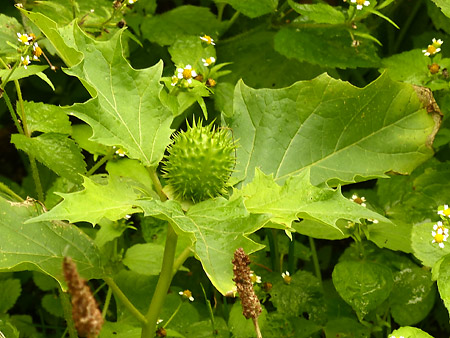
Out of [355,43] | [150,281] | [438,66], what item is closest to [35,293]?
[150,281]

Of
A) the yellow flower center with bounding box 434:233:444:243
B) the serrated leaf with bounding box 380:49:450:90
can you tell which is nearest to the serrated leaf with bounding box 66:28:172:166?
the yellow flower center with bounding box 434:233:444:243

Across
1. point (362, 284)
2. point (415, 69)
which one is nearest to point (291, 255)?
point (362, 284)

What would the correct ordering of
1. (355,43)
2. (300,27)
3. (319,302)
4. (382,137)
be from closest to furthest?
(382,137), (319,302), (355,43), (300,27)

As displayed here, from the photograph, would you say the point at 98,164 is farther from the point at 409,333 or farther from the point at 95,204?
the point at 409,333

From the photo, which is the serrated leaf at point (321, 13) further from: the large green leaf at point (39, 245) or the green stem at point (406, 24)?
the large green leaf at point (39, 245)

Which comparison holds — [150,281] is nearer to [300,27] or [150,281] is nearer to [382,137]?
[382,137]

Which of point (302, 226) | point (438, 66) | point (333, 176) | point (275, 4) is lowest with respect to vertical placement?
point (302, 226)

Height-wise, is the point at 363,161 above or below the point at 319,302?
above
